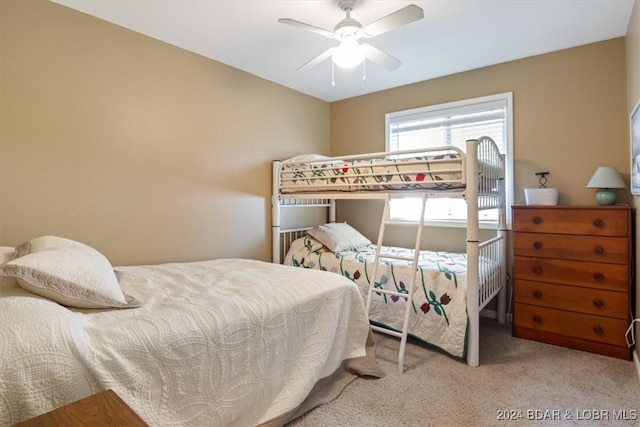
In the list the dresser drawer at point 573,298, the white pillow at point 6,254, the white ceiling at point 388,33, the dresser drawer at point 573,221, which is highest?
the white ceiling at point 388,33

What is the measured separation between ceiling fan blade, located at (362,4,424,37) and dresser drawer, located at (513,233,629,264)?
1.86m

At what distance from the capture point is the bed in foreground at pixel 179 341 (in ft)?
3.23

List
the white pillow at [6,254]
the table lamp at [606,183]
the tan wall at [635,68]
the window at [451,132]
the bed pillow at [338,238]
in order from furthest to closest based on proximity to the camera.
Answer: the bed pillow at [338,238] < the window at [451,132] < the table lamp at [606,183] < the tan wall at [635,68] < the white pillow at [6,254]

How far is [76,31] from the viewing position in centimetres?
219

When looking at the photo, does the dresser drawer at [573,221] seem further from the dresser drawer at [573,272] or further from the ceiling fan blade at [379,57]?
the ceiling fan blade at [379,57]

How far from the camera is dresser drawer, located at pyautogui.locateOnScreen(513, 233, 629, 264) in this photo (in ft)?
7.48

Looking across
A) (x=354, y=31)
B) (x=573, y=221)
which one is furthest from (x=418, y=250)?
(x=354, y=31)

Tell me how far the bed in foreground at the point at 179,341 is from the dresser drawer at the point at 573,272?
1460mm

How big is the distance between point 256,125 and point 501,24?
7.20 ft

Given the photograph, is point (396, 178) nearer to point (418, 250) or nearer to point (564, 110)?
point (418, 250)

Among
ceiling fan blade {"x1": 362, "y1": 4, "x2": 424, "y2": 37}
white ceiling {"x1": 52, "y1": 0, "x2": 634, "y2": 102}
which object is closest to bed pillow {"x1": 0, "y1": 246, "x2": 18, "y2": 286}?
white ceiling {"x1": 52, "y1": 0, "x2": 634, "y2": 102}

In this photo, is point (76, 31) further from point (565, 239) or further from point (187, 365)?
point (565, 239)

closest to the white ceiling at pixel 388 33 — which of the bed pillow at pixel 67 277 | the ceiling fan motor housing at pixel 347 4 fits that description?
the ceiling fan motor housing at pixel 347 4

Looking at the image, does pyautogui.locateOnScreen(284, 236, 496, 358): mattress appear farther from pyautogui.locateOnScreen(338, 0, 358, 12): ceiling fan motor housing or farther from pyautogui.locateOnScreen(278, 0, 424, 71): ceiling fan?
pyautogui.locateOnScreen(338, 0, 358, 12): ceiling fan motor housing
